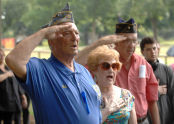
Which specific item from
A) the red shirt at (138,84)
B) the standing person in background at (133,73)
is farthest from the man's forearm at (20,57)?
the red shirt at (138,84)

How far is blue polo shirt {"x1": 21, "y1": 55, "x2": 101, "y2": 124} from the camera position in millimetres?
2230

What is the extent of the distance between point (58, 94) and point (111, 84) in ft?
2.77

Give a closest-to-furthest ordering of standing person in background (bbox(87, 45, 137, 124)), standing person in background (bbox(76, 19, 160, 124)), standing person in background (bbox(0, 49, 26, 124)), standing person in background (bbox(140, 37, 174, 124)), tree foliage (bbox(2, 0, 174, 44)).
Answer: standing person in background (bbox(87, 45, 137, 124)) → standing person in background (bbox(76, 19, 160, 124)) → standing person in background (bbox(140, 37, 174, 124)) → standing person in background (bbox(0, 49, 26, 124)) → tree foliage (bbox(2, 0, 174, 44))

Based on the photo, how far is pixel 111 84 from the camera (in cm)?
295

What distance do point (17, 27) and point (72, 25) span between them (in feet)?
195

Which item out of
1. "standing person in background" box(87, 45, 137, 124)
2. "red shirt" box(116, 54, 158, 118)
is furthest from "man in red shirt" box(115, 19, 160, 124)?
"standing person in background" box(87, 45, 137, 124)

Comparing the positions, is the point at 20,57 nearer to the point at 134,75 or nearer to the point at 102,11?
the point at 134,75

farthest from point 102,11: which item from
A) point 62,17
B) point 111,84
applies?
point 62,17

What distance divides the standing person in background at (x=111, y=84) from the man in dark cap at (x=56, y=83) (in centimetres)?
41

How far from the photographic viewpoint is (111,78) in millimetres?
2936

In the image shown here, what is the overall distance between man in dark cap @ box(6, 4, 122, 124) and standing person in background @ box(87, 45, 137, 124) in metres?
0.41

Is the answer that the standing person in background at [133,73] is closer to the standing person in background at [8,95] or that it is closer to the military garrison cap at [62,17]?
the military garrison cap at [62,17]

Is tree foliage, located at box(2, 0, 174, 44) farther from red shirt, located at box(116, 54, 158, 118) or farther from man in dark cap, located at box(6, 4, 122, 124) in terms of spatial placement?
man in dark cap, located at box(6, 4, 122, 124)

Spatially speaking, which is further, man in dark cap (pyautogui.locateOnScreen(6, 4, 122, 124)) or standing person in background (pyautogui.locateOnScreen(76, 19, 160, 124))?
standing person in background (pyautogui.locateOnScreen(76, 19, 160, 124))
